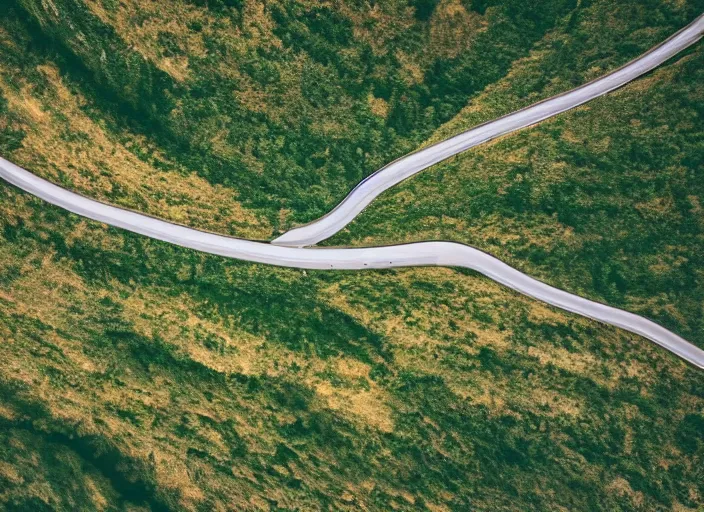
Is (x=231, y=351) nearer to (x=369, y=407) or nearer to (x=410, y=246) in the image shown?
(x=369, y=407)

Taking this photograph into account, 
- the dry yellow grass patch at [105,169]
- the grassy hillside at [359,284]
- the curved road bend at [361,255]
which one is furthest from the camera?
the curved road bend at [361,255]

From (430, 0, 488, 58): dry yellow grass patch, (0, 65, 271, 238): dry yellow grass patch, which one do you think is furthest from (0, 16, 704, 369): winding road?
(430, 0, 488, 58): dry yellow grass patch

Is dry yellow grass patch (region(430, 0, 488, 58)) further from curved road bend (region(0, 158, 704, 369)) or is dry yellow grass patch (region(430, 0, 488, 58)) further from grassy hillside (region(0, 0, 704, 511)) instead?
curved road bend (region(0, 158, 704, 369))

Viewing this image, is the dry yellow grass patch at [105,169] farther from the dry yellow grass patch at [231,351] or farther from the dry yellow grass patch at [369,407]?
the dry yellow grass patch at [369,407]

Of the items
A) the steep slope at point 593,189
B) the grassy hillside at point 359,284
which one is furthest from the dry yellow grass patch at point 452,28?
the steep slope at point 593,189

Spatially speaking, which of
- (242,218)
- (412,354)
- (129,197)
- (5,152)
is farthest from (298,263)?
(5,152)

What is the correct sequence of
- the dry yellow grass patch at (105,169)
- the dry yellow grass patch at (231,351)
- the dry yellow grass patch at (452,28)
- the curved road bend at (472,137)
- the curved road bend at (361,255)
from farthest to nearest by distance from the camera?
the dry yellow grass patch at (231,351) → the curved road bend at (361,255) → the curved road bend at (472,137) → the dry yellow grass patch at (452,28) → the dry yellow grass patch at (105,169)

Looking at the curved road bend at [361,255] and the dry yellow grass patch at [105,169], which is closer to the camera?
the dry yellow grass patch at [105,169]
